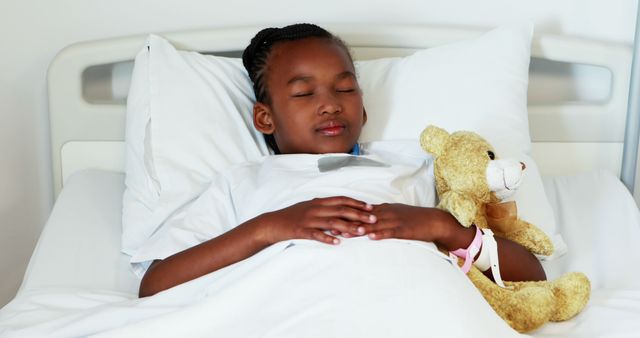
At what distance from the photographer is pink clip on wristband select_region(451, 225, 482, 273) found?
150cm

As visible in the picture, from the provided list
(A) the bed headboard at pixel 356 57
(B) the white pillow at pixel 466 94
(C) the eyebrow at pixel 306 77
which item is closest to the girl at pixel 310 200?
(C) the eyebrow at pixel 306 77

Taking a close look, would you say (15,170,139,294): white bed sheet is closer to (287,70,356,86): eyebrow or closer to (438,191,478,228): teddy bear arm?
(287,70,356,86): eyebrow

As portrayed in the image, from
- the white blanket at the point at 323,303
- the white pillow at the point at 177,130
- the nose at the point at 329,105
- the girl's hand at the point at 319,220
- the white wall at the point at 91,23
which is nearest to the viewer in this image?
the white blanket at the point at 323,303

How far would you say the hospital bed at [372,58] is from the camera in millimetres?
1726

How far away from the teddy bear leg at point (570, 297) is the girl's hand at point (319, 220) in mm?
368

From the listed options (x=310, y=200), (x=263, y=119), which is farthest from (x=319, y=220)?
(x=263, y=119)

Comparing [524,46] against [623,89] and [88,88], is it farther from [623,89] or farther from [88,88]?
[88,88]

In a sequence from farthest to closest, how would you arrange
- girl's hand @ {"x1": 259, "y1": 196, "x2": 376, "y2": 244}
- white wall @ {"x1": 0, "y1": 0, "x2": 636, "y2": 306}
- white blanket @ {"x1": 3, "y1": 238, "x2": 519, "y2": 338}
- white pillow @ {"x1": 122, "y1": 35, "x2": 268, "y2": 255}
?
white wall @ {"x1": 0, "y1": 0, "x2": 636, "y2": 306}, white pillow @ {"x1": 122, "y1": 35, "x2": 268, "y2": 255}, girl's hand @ {"x1": 259, "y1": 196, "x2": 376, "y2": 244}, white blanket @ {"x1": 3, "y1": 238, "x2": 519, "y2": 338}

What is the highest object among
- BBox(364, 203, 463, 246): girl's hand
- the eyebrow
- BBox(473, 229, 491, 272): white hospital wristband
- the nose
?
the eyebrow

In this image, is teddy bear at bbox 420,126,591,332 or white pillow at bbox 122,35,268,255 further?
Result: white pillow at bbox 122,35,268,255

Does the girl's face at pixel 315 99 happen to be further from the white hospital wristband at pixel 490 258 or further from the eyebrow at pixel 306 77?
the white hospital wristband at pixel 490 258

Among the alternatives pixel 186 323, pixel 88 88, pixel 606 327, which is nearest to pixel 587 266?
pixel 606 327

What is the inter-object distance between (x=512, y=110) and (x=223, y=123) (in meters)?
0.65

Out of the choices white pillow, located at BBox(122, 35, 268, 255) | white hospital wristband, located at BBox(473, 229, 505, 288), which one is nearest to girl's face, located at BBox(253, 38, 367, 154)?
white pillow, located at BBox(122, 35, 268, 255)
